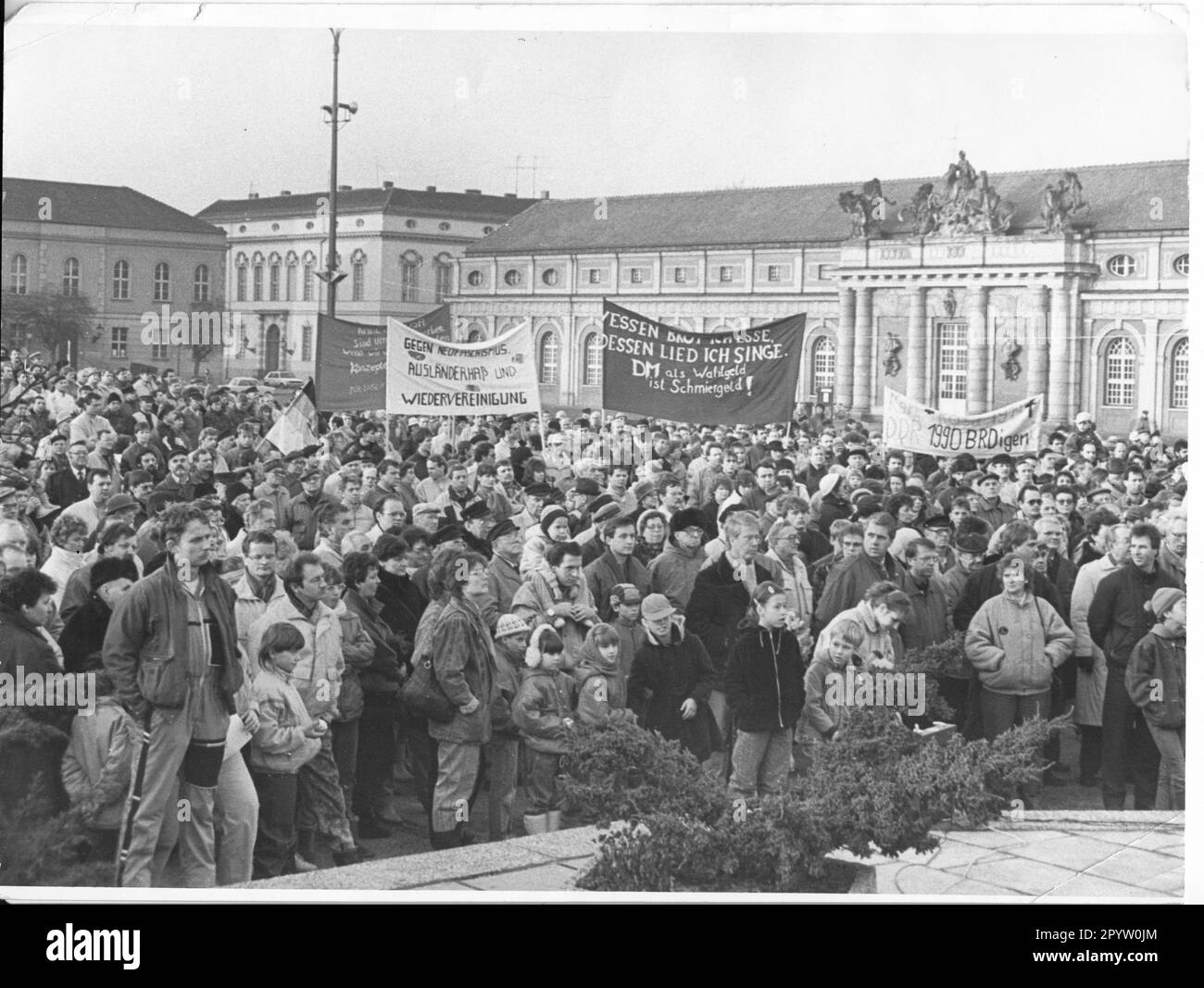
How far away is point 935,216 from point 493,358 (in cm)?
293

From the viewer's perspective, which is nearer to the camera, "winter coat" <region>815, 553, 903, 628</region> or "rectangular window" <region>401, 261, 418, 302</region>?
"winter coat" <region>815, 553, 903, 628</region>

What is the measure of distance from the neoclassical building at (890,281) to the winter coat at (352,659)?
9.25ft

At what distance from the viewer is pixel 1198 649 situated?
9.77 m

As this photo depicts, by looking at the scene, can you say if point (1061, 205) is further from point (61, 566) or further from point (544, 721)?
point (61, 566)

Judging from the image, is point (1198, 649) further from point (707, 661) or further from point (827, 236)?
point (827, 236)

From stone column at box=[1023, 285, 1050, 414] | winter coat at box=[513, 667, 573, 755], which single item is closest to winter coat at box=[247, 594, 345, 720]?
winter coat at box=[513, 667, 573, 755]

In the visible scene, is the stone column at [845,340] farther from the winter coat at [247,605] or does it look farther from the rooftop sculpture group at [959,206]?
the winter coat at [247,605]

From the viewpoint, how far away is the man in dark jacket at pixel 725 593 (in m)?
10.2

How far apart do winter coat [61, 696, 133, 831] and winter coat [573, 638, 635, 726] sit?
2307mm

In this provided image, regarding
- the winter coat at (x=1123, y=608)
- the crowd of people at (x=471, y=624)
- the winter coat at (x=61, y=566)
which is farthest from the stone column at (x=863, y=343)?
the winter coat at (x=61, y=566)

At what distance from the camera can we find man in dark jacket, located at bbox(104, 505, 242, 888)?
28.0ft

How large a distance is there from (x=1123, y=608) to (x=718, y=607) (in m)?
2.25

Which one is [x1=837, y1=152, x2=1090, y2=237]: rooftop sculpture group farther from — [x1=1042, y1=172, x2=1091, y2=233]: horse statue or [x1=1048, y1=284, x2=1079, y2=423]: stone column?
[x1=1048, y1=284, x2=1079, y2=423]: stone column

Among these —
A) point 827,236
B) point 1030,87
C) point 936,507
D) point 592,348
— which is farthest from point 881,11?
point 936,507
